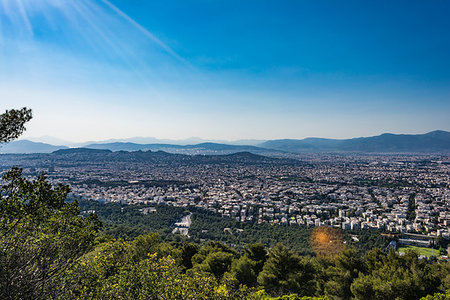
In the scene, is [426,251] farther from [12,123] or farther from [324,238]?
[12,123]

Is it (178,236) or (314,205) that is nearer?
(178,236)

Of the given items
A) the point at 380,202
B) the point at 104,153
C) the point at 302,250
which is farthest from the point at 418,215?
the point at 104,153

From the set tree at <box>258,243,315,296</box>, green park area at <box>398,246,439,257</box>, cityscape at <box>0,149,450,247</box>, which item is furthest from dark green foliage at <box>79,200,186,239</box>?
green park area at <box>398,246,439,257</box>

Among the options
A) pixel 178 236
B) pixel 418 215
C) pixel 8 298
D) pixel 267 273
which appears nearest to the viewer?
pixel 8 298

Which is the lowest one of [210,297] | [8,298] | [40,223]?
[210,297]

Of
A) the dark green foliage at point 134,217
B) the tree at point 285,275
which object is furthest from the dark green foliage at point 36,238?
the dark green foliage at point 134,217

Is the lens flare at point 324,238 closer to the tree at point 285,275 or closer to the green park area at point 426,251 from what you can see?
the green park area at point 426,251

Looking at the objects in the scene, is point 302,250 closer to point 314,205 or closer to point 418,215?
point 314,205

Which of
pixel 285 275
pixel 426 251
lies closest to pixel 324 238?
pixel 426 251
